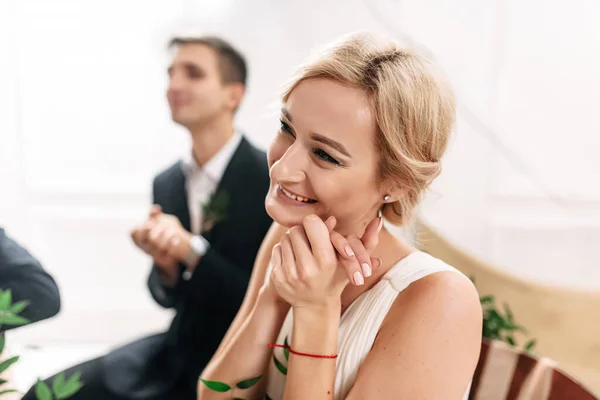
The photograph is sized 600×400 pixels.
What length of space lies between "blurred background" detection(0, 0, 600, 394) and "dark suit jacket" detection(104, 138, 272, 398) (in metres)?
0.09

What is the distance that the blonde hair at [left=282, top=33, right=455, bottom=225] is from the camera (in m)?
0.64

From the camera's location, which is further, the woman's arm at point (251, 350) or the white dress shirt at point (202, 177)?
the white dress shirt at point (202, 177)

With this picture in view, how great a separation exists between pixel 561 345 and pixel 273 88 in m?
0.78

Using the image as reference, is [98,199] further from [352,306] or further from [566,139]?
[566,139]

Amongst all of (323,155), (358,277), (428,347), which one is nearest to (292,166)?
(323,155)

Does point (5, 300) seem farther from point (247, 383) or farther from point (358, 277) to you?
point (358, 277)

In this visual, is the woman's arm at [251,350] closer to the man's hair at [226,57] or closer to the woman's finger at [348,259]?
the woman's finger at [348,259]

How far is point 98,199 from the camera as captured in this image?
1241mm

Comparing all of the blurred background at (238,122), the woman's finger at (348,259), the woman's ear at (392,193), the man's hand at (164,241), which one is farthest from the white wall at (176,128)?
the woman's finger at (348,259)

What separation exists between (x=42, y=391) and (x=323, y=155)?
0.42 metres

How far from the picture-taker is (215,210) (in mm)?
1149

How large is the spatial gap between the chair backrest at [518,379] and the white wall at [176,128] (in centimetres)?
31

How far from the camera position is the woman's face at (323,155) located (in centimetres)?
65

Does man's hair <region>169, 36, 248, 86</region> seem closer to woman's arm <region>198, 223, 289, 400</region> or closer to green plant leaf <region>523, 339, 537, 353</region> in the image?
woman's arm <region>198, 223, 289, 400</region>
